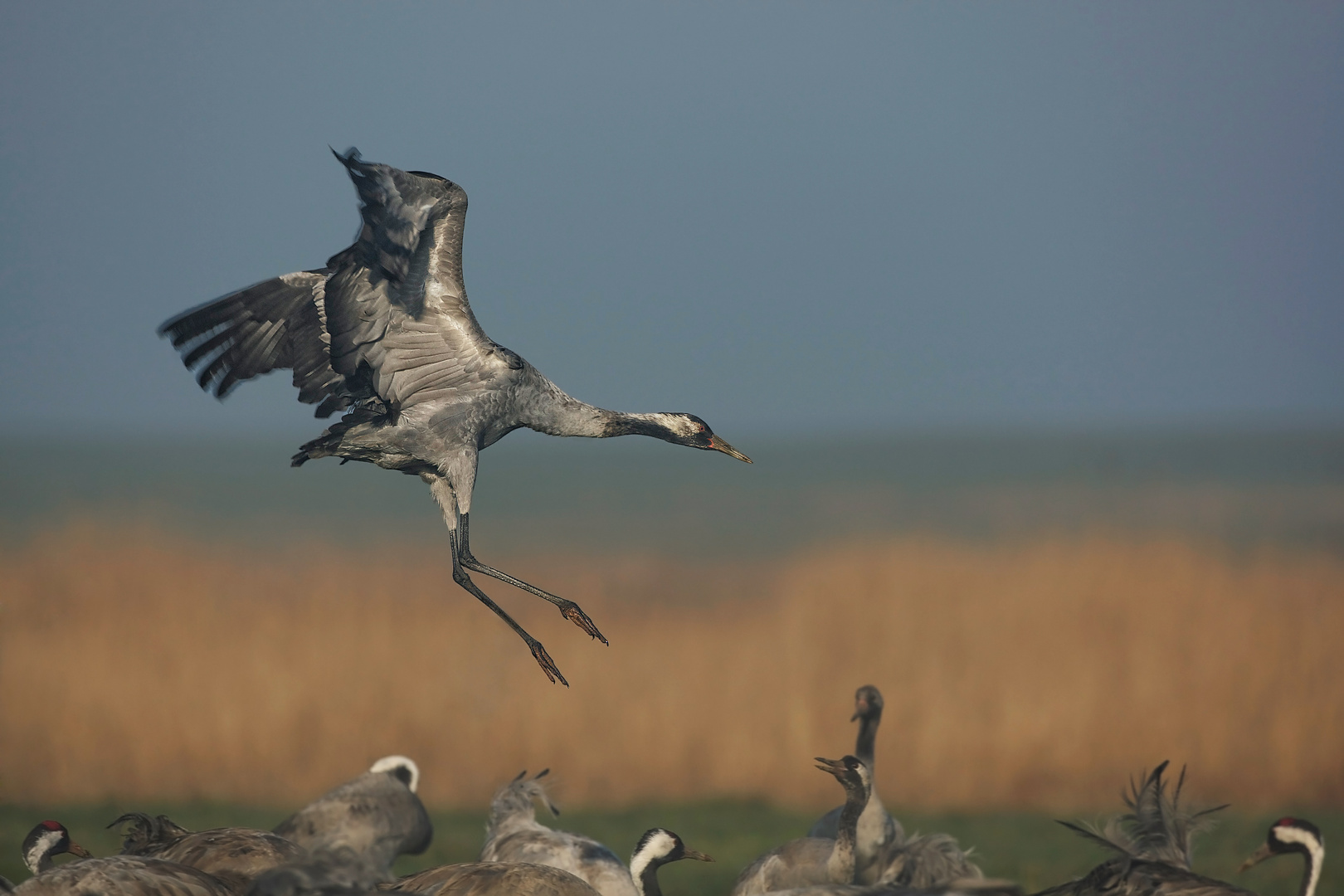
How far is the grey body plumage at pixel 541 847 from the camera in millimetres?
6527

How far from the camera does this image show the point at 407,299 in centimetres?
535

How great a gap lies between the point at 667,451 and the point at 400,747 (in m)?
117

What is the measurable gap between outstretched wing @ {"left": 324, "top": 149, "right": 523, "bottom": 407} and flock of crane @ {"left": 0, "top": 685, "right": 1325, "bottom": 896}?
1.97 metres

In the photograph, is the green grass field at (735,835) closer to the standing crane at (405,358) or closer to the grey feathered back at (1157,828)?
the grey feathered back at (1157,828)

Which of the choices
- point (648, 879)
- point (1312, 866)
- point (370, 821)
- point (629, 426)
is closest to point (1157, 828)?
point (1312, 866)

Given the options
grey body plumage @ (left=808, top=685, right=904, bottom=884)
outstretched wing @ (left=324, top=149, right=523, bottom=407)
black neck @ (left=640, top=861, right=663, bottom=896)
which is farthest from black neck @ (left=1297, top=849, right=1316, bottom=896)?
outstretched wing @ (left=324, top=149, right=523, bottom=407)

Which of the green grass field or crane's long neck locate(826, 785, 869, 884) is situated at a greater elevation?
crane's long neck locate(826, 785, 869, 884)

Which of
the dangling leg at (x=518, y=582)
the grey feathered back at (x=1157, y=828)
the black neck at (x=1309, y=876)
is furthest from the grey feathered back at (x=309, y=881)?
the black neck at (x=1309, y=876)

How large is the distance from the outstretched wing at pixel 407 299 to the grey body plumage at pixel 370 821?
10.1 ft

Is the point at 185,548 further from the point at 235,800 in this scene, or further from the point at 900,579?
the point at 900,579

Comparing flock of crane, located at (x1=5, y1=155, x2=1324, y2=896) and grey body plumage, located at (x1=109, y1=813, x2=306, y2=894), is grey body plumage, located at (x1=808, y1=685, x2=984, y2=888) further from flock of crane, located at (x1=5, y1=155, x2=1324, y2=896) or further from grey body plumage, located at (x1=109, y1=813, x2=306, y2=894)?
grey body plumage, located at (x1=109, y1=813, x2=306, y2=894)

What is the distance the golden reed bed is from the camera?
1107 cm

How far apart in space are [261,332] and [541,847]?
2943 mm

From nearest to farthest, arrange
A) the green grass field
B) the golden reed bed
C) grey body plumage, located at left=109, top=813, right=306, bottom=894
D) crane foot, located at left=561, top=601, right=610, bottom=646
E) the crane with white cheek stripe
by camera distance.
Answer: grey body plumage, located at left=109, top=813, right=306, bottom=894, crane foot, located at left=561, top=601, right=610, bottom=646, the crane with white cheek stripe, the green grass field, the golden reed bed
